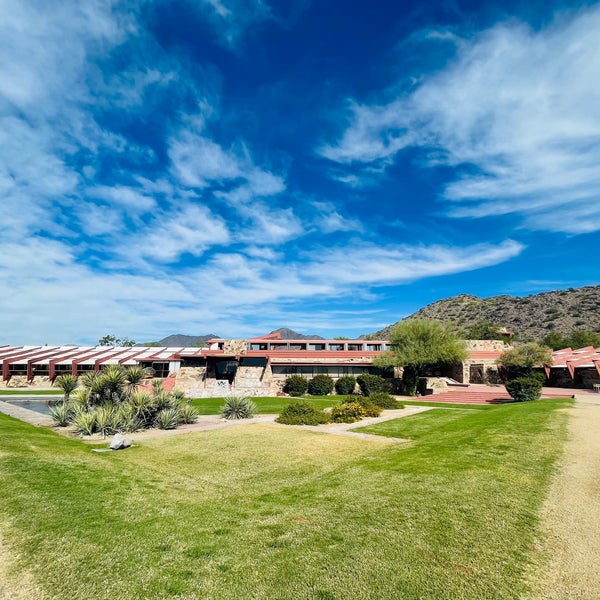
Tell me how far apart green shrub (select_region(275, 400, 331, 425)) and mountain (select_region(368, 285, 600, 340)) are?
52.7 metres

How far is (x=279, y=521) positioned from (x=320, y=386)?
33.1 metres

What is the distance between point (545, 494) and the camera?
7035 millimetres

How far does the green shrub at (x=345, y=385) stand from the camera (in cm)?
3900

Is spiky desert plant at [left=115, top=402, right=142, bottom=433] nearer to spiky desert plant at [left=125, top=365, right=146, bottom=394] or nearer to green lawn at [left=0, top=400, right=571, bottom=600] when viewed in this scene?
spiky desert plant at [left=125, top=365, right=146, bottom=394]

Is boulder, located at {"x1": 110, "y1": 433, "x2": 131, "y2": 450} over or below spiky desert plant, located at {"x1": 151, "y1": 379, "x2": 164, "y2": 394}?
below

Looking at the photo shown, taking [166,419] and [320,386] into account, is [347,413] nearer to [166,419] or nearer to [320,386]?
[166,419]

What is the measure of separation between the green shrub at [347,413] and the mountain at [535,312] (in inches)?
2007

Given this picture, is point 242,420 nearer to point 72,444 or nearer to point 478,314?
point 72,444

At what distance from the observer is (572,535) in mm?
5453

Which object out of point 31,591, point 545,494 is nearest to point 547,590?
point 545,494

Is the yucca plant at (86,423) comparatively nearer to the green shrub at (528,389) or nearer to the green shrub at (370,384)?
the green shrub at (370,384)

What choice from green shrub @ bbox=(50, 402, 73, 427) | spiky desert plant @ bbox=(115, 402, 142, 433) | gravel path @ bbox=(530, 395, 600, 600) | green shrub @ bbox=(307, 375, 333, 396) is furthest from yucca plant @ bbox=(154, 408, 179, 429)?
green shrub @ bbox=(307, 375, 333, 396)

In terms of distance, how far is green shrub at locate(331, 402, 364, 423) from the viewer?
1997 centimetres

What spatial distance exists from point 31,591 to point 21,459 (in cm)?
696
